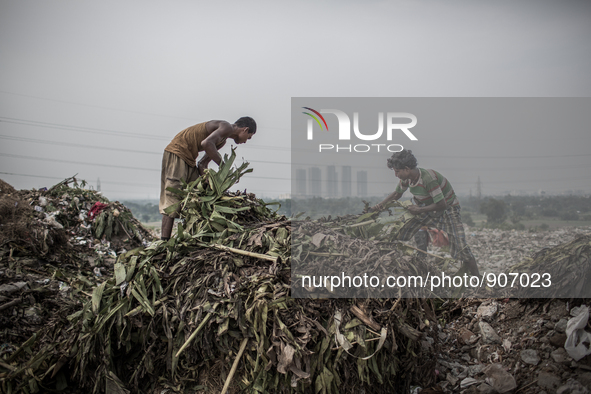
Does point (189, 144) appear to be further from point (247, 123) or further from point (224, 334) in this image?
point (224, 334)

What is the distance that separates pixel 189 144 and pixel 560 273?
375cm

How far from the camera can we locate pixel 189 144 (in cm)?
437

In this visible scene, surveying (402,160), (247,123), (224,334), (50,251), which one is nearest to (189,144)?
(247,123)

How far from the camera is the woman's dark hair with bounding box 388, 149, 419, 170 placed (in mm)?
3459

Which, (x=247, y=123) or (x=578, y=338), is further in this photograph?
(x=247, y=123)

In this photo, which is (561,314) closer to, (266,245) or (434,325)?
(434,325)

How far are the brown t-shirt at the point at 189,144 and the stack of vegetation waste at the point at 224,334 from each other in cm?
147

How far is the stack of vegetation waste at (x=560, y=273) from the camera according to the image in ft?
9.56

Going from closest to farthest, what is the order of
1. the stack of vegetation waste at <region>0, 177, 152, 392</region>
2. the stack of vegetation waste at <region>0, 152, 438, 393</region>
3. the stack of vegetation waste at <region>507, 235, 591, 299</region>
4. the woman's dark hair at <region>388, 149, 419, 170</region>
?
the stack of vegetation waste at <region>0, 152, 438, 393</region>, the stack of vegetation waste at <region>507, 235, 591, 299</region>, the woman's dark hair at <region>388, 149, 419, 170</region>, the stack of vegetation waste at <region>0, 177, 152, 392</region>

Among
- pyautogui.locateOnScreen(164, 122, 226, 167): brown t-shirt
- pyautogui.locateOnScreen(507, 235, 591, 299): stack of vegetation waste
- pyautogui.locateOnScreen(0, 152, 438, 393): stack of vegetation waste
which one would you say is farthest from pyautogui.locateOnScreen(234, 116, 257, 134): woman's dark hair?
pyautogui.locateOnScreen(507, 235, 591, 299): stack of vegetation waste

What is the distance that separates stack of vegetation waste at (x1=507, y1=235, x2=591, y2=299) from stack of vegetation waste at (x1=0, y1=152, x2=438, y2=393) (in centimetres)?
102

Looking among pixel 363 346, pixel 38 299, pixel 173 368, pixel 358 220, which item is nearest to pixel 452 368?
pixel 363 346

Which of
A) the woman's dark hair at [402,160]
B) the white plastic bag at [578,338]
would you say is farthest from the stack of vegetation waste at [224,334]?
the woman's dark hair at [402,160]

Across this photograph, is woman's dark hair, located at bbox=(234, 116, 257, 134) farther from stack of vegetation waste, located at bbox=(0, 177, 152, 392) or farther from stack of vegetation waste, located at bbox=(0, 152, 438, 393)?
stack of vegetation waste, located at bbox=(0, 177, 152, 392)
